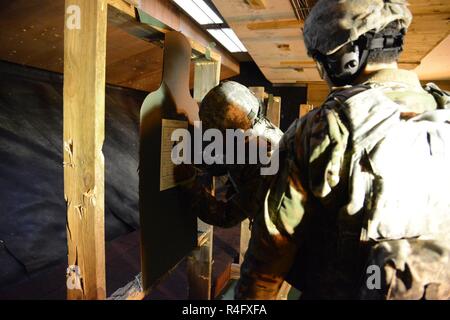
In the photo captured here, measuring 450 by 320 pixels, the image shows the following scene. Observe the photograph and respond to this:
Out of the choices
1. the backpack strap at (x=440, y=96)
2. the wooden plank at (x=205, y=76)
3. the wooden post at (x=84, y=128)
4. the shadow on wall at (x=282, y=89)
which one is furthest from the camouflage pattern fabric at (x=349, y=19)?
the shadow on wall at (x=282, y=89)

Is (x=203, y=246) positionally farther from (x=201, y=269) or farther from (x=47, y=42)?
(x=47, y=42)

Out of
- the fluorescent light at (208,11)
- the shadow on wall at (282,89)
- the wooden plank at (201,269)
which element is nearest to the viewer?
the wooden plank at (201,269)

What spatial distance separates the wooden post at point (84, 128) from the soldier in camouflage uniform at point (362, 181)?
2.13 ft

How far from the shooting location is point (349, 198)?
0.95 m

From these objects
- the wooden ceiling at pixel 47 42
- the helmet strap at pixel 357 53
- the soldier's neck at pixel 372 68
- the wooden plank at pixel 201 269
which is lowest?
Answer: the wooden plank at pixel 201 269

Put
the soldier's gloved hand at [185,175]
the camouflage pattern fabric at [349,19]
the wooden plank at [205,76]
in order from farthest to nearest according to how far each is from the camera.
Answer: the wooden plank at [205,76], the soldier's gloved hand at [185,175], the camouflage pattern fabric at [349,19]

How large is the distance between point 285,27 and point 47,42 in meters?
2.82

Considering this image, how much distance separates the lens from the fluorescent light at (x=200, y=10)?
324cm

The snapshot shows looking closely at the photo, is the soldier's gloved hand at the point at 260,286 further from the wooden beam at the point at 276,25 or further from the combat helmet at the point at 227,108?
the wooden beam at the point at 276,25

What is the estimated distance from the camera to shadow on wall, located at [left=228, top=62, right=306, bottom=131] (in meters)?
6.98

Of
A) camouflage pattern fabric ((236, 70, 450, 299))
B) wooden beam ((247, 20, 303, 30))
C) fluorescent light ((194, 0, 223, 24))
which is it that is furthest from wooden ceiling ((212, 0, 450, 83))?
camouflage pattern fabric ((236, 70, 450, 299))

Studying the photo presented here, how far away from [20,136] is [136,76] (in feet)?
8.16

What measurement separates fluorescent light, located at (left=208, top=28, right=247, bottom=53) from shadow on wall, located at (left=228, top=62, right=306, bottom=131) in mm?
1631

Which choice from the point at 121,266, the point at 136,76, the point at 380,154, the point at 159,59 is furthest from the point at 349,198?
the point at 136,76
